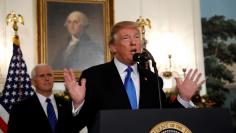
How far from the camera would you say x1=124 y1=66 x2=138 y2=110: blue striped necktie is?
10.7ft

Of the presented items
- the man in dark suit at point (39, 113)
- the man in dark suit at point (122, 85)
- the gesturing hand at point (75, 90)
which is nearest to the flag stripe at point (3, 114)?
the man in dark suit at point (39, 113)

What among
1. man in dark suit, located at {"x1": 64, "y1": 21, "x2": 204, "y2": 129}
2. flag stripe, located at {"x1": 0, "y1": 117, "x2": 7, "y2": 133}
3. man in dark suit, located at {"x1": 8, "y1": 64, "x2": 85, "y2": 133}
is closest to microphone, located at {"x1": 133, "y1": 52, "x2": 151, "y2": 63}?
man in dark suit, located at {"x1": 64, "y1": 21, "x2": 204, "y2": 129}

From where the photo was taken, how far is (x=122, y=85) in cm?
326

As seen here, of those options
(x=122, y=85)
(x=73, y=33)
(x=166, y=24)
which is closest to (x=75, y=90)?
(x=122, y=85)

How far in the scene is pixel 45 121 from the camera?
479 centimetres

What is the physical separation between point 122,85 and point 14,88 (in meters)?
3.87

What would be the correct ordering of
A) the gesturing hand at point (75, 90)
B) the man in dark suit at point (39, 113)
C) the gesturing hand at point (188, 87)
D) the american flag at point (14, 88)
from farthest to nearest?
1. the american flag at point (14, 88)
2. the man in dark suit at point (39, 113)
3. the gesturing hand at point (188, 87)
4. the gesturing hand at point (75, 90)

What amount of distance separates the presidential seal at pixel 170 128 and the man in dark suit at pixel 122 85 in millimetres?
722

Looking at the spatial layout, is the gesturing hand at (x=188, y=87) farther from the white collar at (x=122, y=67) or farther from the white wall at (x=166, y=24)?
the white wall at (x=166, y=24)

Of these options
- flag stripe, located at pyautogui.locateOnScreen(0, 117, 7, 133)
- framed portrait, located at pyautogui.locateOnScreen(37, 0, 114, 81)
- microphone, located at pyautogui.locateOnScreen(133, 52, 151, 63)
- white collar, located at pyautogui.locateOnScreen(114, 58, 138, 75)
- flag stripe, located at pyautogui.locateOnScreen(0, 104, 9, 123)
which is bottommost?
flag stripe, located at pyautogui.locateOnScreen(0, 117, 7, 133)

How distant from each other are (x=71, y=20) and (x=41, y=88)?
3.37m

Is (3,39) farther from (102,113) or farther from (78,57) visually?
(102,113)

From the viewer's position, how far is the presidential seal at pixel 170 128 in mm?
2383

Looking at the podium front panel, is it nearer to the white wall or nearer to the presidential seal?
the presidential seal
